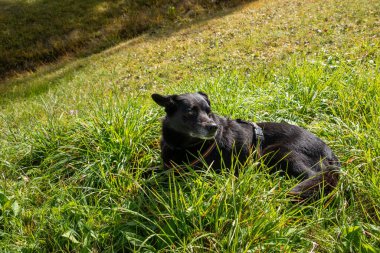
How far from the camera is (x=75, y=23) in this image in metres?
17.5

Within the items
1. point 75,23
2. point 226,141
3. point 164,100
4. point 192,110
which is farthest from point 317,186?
point 75,23

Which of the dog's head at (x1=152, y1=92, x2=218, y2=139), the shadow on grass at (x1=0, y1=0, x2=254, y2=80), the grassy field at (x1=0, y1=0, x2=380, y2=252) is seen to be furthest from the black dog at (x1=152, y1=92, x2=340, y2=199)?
the shadow on grass at (x1=0, y1=0, x2=254, y2=80)

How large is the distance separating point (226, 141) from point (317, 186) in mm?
956

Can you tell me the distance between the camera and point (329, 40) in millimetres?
8188

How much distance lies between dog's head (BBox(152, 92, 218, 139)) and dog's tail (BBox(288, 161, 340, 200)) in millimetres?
879

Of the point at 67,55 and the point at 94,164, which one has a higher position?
the point at 94,164

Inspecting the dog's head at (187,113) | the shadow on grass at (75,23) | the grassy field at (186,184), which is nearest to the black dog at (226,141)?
the dog's head at (187,113)

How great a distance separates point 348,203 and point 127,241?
66.6 inches

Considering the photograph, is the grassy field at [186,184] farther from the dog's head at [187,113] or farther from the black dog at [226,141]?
the dog's head at [187,113]

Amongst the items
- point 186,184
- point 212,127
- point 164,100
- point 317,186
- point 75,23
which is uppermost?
point 164,100

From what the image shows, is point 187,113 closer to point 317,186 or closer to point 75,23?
point 317,186

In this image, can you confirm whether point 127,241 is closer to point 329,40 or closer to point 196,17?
point 329,40

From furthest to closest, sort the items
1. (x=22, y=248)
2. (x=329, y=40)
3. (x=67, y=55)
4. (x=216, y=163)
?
(x=67, y=55) < (x=329, y=40) < (x=216, y=163) < (x=22, y=248)

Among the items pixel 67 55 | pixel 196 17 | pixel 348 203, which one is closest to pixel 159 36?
pixel 196 17
